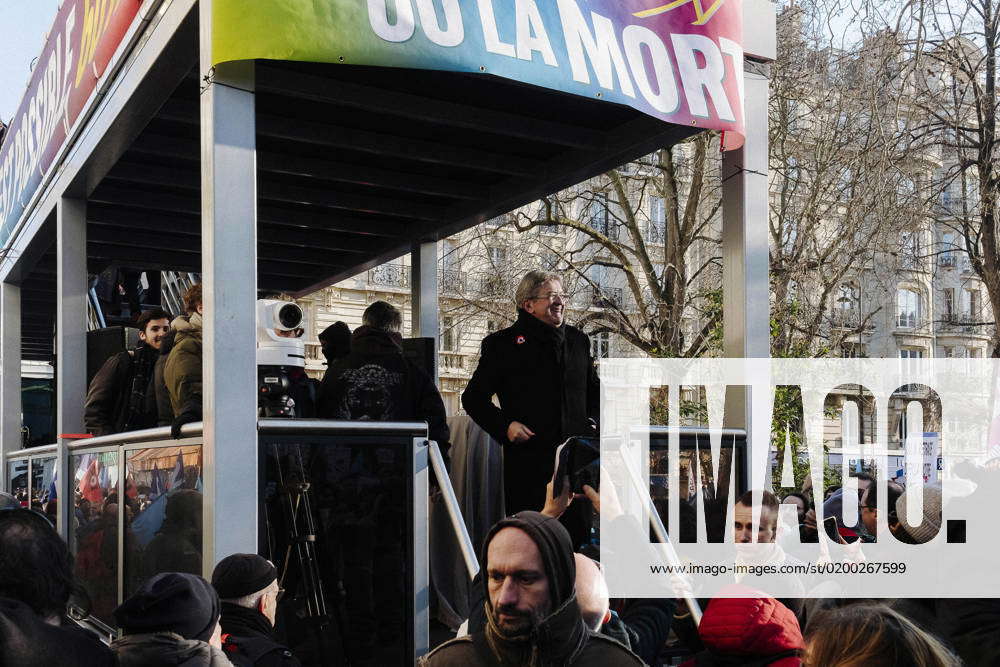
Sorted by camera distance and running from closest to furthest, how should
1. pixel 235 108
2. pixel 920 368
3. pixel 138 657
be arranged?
pixel 138 657 < pixel 235 108 < pixel 920 368

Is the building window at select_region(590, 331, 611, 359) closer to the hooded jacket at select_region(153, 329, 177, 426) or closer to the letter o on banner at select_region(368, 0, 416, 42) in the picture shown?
the hooded jacket at select_region(153, 329, 177, 426)

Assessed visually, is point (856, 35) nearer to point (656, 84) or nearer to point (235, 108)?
point (656, 84)

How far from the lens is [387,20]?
4715 mm

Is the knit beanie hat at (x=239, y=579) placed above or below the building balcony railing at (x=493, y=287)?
below

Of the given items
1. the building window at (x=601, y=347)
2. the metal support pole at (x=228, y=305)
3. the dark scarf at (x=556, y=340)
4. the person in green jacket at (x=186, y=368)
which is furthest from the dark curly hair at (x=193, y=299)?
the building window at (x=601, y=347)

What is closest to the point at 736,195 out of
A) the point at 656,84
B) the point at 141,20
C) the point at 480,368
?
the point at 656,84

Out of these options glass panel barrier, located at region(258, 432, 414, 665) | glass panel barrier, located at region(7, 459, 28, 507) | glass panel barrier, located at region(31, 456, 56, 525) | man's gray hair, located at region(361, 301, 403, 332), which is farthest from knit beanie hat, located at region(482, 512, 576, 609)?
glass panel barrier, located at region(7, 459, 28, 507)

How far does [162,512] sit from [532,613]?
127 inches

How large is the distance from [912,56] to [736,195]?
26.7 feet

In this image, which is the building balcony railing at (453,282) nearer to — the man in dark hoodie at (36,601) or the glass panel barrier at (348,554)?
the glass panel barrier at (348,554)

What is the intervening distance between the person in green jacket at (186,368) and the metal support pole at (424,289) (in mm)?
3484

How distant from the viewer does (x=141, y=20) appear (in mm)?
5445

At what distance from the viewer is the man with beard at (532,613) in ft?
8.48

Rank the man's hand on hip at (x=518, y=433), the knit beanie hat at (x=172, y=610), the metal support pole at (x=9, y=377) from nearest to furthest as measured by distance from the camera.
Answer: the knit beanie hat at (x=172, y=610) → the man's hand on hip at (x=518, y=433) → the metal support pole at (x=9, y=377)
